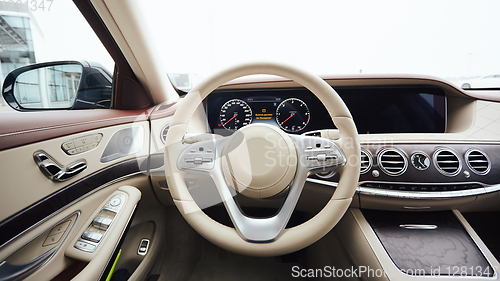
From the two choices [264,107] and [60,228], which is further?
[264,107]

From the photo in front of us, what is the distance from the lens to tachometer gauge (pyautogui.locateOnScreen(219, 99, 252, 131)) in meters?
1.62

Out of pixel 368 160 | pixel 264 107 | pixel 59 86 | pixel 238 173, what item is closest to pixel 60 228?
pixel 238 173

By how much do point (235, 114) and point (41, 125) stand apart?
102 centimetres

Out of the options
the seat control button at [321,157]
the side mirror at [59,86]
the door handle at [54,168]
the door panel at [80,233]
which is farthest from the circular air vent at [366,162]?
the side mirror at [59,86]

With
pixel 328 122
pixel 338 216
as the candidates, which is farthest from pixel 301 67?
pixel 328 122

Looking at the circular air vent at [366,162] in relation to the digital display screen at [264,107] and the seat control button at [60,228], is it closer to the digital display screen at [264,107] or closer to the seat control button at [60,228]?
the digital display screen at [264,107]

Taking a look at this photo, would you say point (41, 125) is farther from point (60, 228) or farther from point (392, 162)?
point (392, 162)

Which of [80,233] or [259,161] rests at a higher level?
[259,161]

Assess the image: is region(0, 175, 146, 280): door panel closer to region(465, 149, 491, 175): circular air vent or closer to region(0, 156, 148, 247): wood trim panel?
region(0, 156, 148, 247): wood trim panel

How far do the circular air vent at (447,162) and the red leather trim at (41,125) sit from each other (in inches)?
61.2

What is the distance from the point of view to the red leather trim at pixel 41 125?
26.4 inches

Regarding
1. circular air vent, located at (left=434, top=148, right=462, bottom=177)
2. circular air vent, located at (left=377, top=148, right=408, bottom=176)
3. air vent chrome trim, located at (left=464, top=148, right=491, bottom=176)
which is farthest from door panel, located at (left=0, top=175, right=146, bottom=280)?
air vent chrome trim, located at (left=464, top=148, right=491, bottom=176)

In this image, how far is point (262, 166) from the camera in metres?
0.90

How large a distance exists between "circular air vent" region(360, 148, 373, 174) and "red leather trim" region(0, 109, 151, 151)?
118 cm
